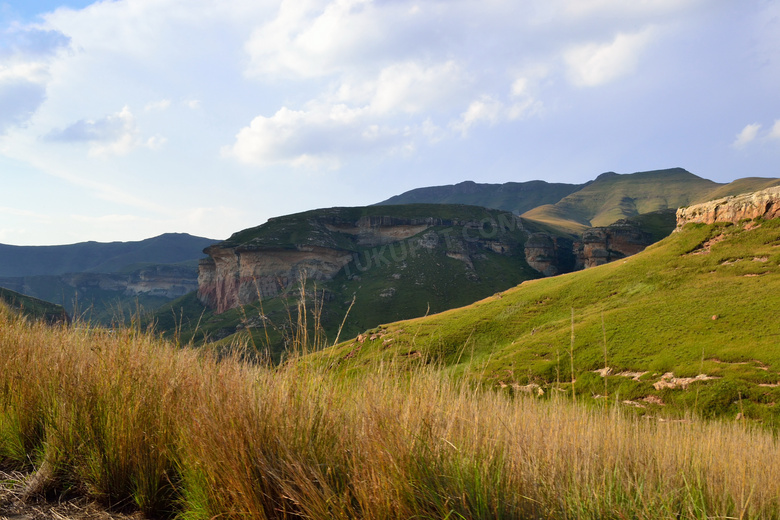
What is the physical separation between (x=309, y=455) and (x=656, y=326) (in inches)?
1152

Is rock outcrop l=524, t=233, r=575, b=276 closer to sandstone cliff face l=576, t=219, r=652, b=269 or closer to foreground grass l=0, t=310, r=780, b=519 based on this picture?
sandstone cliff face l=576, t=219, r=652, b=269

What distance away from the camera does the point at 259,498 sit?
9.77 feet

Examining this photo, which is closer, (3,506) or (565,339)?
(3,506)

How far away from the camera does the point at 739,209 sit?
35594 millimetres

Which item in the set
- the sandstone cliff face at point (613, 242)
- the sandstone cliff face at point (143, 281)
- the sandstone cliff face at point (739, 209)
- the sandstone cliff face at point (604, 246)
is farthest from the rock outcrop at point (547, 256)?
the sandstone cliff face at point (143, 281)

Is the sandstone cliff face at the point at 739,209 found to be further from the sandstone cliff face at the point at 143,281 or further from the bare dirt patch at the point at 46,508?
the sandstone cliff face at the point at 143,281

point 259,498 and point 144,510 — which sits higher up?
point 259,498

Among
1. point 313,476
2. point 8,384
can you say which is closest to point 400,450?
point 313,476

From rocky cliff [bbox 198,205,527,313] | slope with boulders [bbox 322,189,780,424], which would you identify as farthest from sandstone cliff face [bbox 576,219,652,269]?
slope with boulders [bbox 322,189,780,424]

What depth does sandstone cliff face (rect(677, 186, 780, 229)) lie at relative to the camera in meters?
33.9

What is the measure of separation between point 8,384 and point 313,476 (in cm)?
408

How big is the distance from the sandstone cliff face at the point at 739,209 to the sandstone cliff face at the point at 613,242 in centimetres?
6466

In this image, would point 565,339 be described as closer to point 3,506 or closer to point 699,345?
point 699,345

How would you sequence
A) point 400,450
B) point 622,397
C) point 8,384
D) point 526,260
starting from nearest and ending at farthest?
point 400,450 → point 8,384 → point 622,397 → point 526,260
